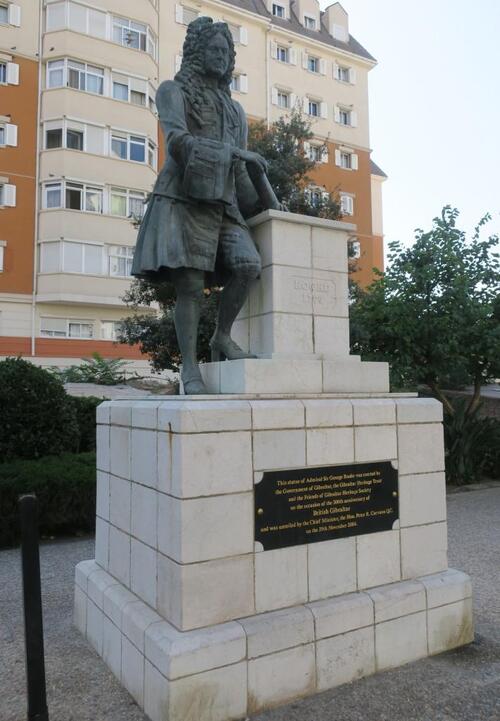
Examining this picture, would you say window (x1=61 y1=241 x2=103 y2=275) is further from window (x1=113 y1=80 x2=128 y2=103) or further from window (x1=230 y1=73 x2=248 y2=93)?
window (x1=230 y1=73 x2=248 y2=93)

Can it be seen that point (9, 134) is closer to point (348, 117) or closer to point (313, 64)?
point (313, 64)

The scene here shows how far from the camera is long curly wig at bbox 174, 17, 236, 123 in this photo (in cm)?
382

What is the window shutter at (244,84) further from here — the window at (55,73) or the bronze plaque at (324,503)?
the bronze plaque at (324,503)

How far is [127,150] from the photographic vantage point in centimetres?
2405

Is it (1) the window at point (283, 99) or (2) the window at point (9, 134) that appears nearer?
(2) the window at point (9, 134)

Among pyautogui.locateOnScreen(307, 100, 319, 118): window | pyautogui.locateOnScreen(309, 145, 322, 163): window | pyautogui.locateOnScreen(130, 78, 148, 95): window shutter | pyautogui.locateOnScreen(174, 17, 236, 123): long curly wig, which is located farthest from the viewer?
pyautogui.locateOnScreen(307, 100, 319, 118): window

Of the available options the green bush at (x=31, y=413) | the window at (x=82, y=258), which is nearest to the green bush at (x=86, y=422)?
the green bush at (x=31, y=413)

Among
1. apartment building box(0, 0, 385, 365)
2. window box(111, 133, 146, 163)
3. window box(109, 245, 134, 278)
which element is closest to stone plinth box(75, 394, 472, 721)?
apartment building box(0, 0, 385, 365)

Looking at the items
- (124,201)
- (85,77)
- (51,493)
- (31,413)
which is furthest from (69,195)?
(51,493)

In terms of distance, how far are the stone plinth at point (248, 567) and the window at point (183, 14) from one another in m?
28.6

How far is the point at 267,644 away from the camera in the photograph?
9.99ft

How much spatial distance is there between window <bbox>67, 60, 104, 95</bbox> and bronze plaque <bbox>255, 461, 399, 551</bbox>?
79.6ft

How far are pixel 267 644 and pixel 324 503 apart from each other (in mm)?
850

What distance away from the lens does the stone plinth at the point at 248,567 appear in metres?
2.95
